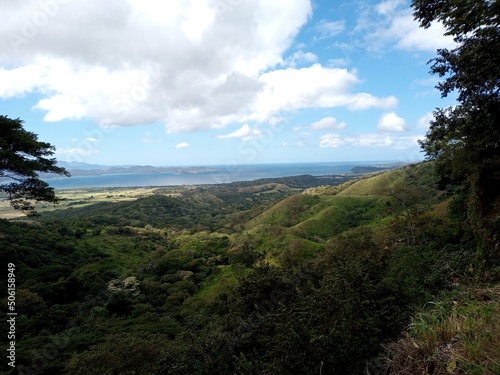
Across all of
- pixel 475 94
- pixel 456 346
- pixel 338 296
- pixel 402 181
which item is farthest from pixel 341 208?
pixel 456 346

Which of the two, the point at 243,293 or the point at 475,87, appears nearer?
the point at 475,87

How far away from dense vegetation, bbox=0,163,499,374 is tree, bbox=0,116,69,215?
712 centimetres

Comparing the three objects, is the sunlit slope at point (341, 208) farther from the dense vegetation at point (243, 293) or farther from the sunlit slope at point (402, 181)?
the dense vegetation at point (243, 293)

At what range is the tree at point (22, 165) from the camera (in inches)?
539

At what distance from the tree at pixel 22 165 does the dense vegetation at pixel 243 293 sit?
7.12m

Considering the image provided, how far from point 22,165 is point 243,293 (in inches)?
459

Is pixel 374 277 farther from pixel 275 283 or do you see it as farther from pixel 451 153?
pixel 451 153

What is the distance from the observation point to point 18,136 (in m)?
14.0

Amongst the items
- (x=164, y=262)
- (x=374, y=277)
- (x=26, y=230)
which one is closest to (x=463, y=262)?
(x=374, y=277)

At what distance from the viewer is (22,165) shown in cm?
1373

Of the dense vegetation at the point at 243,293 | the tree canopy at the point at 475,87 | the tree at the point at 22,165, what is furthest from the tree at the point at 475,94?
the tree at the point at 22,165

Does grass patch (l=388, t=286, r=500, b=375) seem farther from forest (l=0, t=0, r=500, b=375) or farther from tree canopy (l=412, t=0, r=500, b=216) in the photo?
tree canopy (l=412, t=0, r=500, b=216)

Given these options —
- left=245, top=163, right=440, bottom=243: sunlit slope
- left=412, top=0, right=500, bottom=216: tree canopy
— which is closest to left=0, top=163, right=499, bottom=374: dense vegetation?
left=245, top=163, right=440, bottom=243: sunlit slope

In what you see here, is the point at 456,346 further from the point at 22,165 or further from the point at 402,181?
the point at 402,181
